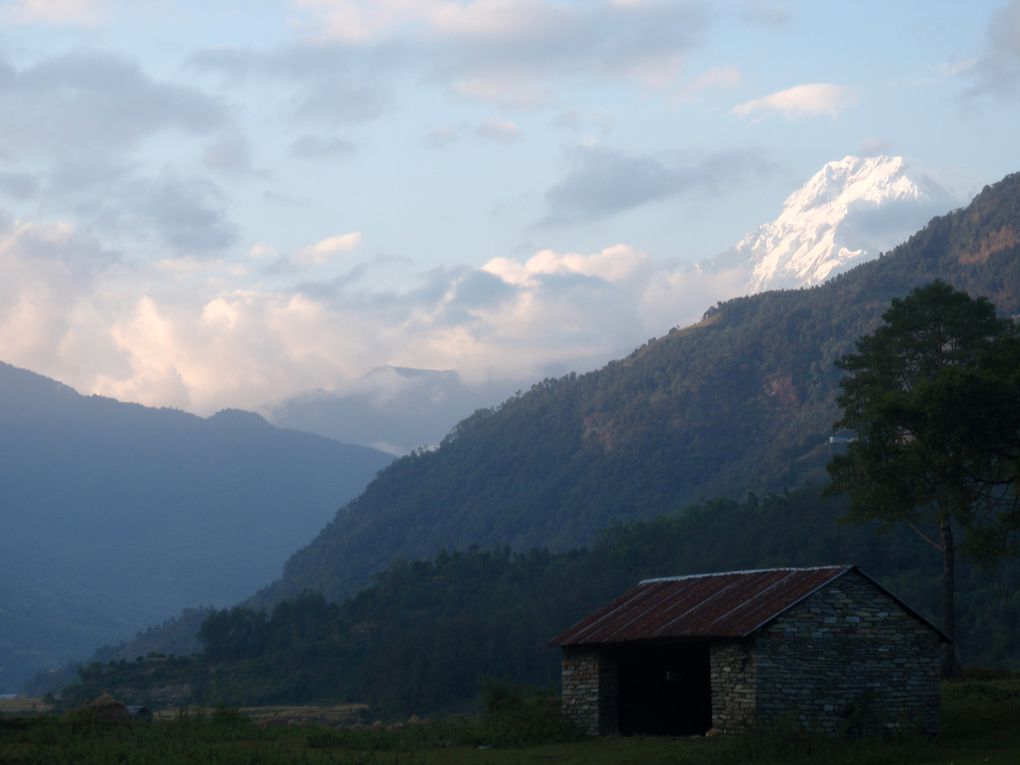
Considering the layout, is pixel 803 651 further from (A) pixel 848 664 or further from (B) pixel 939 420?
(B) pixel 939 420

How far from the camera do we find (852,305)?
15488 cm

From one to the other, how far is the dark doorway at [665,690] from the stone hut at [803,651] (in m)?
1.39

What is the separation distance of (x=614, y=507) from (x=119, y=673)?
68.6 meters

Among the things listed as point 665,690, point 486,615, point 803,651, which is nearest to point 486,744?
point 665,690

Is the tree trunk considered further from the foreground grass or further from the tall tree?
the foreground grass

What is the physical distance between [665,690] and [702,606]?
4.08 metres

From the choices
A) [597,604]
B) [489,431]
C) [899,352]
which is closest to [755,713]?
[899,352]

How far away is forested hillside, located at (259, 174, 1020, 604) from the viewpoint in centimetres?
14575

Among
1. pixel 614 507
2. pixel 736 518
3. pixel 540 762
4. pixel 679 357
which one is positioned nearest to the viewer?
pixel 540 762

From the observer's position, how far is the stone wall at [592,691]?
30453 millimetres

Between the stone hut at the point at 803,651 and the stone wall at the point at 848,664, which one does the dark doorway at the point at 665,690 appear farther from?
the stone wall at the point at 848,664

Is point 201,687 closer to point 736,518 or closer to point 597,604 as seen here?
point 597,604

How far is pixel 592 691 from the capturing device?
101ft

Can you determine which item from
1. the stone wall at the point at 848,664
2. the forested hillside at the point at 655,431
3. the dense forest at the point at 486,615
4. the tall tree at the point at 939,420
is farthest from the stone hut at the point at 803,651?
the forested hillside at the point at 655,431
